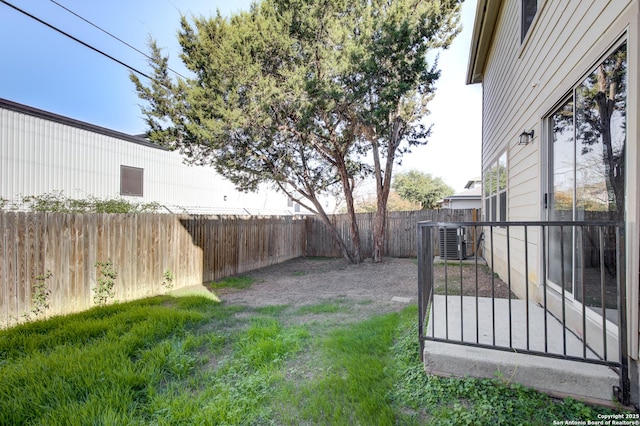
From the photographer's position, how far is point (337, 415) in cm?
187

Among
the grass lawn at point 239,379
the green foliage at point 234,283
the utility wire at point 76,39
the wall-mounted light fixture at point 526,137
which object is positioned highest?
the utility wire at point 76,39

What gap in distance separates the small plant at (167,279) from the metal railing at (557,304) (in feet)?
15.4

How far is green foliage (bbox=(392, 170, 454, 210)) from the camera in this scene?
92.1ft

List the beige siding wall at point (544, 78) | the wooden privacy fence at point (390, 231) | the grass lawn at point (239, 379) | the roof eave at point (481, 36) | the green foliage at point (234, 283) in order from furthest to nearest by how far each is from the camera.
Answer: the wooden privacy fence at point (390, 231), the green foliage at point (234, 283), the roof eave at point (481, 36), the grass lawn at point (239, 379), the beige siding wall at point (544, 78)

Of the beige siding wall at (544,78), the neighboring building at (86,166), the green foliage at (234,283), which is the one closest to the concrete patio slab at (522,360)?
the beige siding wall at (544,78)

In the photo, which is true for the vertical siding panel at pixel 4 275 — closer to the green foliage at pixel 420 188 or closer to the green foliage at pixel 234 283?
the green foliage at pixel 234 283

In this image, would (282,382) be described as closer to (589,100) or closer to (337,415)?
(337,415)

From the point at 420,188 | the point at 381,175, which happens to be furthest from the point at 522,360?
the point at 420,188

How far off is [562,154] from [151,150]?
504 inches

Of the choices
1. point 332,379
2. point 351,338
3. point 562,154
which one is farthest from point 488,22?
point 332,379

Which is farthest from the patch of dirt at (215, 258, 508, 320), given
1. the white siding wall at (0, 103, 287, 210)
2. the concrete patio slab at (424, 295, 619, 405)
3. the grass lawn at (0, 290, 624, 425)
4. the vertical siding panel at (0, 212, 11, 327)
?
the white siding wall at (0, 103, 287, 210)

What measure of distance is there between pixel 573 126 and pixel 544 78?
1.02 meters

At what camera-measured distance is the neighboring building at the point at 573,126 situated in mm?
1767

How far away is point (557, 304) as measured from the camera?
107 inches
